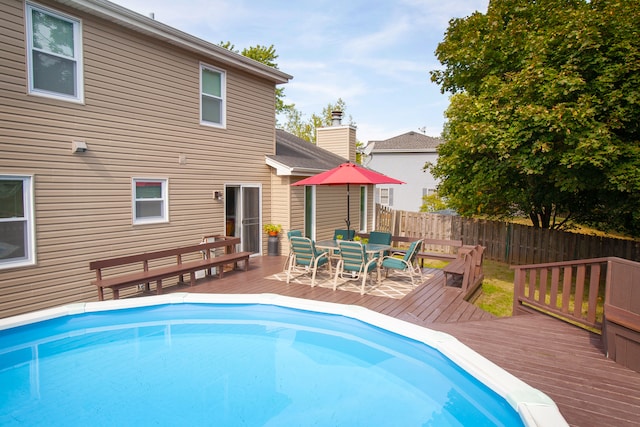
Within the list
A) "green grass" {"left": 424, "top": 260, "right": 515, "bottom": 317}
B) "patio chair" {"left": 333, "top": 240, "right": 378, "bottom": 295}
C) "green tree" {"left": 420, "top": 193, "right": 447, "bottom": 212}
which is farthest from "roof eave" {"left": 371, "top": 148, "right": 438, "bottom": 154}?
"patio chair" {"left": 333, "top": 240, "right": 378, "bottom": 295}

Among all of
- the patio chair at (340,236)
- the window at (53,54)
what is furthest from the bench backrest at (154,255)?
the window at (53,54)

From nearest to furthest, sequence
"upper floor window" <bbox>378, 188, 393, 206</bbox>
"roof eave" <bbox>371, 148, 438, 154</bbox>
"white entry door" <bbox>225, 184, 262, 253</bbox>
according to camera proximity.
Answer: "white entry door" <bbox>225, 184, 262, 253</bbox>, "roof eave" <bbox>371, 148, 438, 154</bbox>, "upper floor window" <bbox>378, 188, 393, 206</bbox>

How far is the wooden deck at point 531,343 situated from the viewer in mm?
3734

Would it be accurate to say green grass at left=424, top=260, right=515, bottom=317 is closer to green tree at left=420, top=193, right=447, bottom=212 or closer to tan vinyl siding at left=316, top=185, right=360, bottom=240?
tan vinyl siding at left=316, top=185, right=360, bottom=240

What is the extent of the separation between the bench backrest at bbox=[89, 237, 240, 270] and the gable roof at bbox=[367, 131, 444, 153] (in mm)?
20133

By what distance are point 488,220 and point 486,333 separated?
951 cm

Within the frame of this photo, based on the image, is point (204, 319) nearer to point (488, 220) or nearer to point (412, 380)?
point (412, 380)

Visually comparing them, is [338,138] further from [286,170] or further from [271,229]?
[271,229]

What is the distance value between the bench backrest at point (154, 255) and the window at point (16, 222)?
3.44 feet

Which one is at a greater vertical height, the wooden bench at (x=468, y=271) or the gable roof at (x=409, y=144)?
the gable roof at (x=409, y=144)

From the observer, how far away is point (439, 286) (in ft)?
27.9

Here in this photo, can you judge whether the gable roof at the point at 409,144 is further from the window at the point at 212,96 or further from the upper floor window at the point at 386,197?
the window at the point at 212,96

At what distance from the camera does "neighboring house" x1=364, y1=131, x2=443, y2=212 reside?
2691cm

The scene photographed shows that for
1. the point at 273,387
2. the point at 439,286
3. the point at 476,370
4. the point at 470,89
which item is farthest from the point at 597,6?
the point at 273,387
